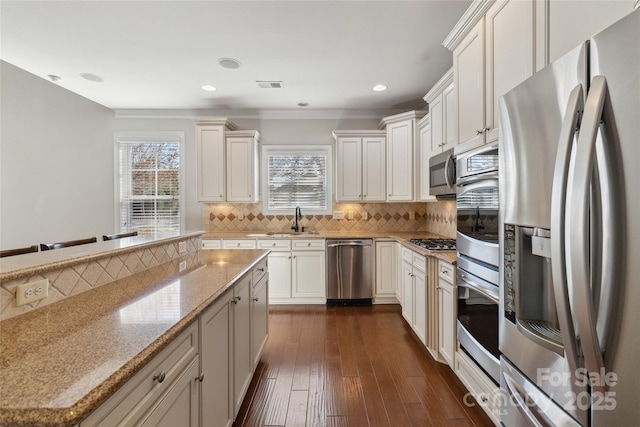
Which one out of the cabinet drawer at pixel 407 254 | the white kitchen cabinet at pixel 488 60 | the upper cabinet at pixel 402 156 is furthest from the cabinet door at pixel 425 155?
the white kitchen cabinet at pixel 488 60

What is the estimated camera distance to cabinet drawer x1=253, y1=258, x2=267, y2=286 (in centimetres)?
212

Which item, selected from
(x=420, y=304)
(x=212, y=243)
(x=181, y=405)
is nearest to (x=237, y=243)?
(x=212, y=243)

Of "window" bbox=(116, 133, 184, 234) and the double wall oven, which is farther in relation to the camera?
"window" bbox=(116, 133, 184, 234)

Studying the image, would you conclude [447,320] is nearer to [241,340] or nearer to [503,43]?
[241,340]

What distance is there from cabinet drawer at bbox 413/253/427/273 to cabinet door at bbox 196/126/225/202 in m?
2.84

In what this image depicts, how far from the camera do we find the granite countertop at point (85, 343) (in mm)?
588

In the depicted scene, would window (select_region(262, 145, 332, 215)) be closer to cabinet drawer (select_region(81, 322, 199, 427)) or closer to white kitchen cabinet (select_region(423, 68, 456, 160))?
white kitchen cabinet (select_region(423, 68, 456, 160))

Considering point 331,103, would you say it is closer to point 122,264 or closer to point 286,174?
point 286,174

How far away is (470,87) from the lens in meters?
1.80

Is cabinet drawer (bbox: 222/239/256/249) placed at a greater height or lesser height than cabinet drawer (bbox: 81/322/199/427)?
greater

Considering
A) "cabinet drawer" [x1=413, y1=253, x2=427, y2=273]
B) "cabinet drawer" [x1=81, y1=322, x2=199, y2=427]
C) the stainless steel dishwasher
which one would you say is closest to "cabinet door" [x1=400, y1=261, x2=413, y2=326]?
"cabinet drawer" [x1=413, y1=253, x2=427, y2=273]

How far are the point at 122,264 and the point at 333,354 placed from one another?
73.3 inches

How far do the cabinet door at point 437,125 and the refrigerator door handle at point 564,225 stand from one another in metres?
2.08

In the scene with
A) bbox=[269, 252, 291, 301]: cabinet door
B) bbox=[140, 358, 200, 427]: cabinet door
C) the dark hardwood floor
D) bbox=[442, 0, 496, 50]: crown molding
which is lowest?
the dark hardwood floor
